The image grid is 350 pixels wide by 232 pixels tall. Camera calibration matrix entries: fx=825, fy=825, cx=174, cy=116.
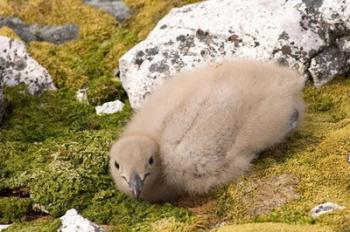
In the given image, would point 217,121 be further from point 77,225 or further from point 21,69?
point 21,69

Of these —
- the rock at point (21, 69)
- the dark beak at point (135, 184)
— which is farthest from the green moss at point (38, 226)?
the rock at point (21, 69)

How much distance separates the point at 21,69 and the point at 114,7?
5.45 ft

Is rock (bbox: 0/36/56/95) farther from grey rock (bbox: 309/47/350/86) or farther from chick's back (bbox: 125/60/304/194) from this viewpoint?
grey rock (bbox: 309/47/350/86)

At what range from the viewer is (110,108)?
872 cm

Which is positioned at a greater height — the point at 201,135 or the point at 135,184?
the point at 201,135

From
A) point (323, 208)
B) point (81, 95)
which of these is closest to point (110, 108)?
point (81, 95)

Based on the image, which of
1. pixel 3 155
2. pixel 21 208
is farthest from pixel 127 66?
pixel 21 208

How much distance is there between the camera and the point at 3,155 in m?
7.71

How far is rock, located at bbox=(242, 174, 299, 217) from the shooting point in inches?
252

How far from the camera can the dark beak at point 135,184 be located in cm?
655

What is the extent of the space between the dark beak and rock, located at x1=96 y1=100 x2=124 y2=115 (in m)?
2.18

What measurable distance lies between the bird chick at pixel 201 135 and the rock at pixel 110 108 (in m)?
1.52

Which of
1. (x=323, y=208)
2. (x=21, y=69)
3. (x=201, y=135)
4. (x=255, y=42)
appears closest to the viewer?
(x=323, y=208)

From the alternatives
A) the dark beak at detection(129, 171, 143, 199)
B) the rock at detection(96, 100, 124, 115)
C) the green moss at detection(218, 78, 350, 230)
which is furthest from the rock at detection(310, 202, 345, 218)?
the rock at detection(96, 100, 124, 115)
